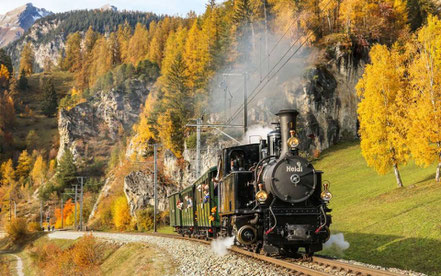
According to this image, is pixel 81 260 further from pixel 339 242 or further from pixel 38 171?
pixel 38 171

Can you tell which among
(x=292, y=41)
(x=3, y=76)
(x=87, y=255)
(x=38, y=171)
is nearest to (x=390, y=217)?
(x=87, y=255)

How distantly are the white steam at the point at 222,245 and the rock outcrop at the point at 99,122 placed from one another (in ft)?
354

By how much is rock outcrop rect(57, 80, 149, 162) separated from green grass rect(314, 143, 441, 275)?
89217 mm

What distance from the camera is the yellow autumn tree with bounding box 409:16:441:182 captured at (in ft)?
87.3

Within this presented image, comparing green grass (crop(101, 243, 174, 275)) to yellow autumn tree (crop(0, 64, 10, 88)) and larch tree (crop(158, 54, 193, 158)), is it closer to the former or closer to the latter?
larch tree (crop(158, 54, 193, 158))

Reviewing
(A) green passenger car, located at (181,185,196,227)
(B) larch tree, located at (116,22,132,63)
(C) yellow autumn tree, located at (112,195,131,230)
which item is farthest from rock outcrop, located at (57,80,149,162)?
(A) green passenger car, located at (181,185,196,227)

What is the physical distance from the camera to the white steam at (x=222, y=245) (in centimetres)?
1622

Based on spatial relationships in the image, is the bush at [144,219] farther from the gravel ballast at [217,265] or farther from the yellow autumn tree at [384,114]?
the gravel ballast at [217,265]

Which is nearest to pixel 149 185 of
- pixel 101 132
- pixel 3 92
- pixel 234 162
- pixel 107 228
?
pixel 107 228

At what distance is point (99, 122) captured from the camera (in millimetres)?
129375

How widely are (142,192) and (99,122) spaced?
74685 mm

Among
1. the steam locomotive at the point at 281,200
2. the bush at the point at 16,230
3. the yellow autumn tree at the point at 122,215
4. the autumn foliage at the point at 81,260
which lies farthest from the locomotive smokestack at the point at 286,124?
the bush at the point at 16,230

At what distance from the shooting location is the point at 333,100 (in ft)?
200

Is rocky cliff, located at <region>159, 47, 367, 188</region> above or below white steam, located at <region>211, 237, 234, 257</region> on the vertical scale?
above
